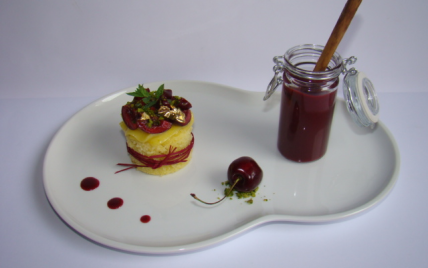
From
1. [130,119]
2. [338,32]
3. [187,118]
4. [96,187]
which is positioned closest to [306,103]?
[338,32]

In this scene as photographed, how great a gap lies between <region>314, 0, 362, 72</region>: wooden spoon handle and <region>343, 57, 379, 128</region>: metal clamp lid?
177 millimetres

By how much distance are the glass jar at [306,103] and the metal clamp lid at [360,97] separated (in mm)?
90

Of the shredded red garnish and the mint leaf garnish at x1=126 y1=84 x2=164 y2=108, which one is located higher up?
the mint leaf garnish at x1=126 y1=84 x2=164 y2=108

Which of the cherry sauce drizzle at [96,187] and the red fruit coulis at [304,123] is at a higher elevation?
the red fruit coulis at [304,123]

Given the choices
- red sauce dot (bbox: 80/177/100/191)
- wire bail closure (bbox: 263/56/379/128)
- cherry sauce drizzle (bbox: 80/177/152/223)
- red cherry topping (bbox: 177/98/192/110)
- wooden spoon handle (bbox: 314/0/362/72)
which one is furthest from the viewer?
red cherry topping (bbox: 177/98/192/110)

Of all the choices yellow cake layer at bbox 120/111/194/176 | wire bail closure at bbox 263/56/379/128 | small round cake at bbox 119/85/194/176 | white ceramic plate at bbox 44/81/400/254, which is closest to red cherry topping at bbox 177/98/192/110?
small round cake at bbox 119/85/194/176

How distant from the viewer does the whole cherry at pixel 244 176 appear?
2.33 metres

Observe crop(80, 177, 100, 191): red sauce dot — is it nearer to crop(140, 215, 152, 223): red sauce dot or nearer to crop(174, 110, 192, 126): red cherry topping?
crop(140, 215, 152, 223): red sauce dot

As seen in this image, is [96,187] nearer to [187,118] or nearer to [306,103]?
[187,118]

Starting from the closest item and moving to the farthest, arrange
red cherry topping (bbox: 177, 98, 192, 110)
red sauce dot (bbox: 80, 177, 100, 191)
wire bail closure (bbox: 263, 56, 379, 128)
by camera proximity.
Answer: wire bail closure (bbox: 263, 56, 379, 128)
red sauce dot (bbox: 80, 177, 100, 191)
red cherry topping (bbox: 177, 98, 192, 110)

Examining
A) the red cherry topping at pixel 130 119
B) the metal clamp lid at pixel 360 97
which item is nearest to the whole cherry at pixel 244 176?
the red cherry topping at pixel 130 119

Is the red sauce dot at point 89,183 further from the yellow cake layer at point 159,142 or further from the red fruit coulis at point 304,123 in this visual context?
the red fruit coulis at point 304,123

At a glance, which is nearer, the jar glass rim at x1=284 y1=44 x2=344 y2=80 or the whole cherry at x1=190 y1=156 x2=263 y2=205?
the jar glass rim at x1=284 y1=44 x2=344 y2=80

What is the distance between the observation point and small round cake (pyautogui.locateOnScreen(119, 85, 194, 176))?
7.97ft
